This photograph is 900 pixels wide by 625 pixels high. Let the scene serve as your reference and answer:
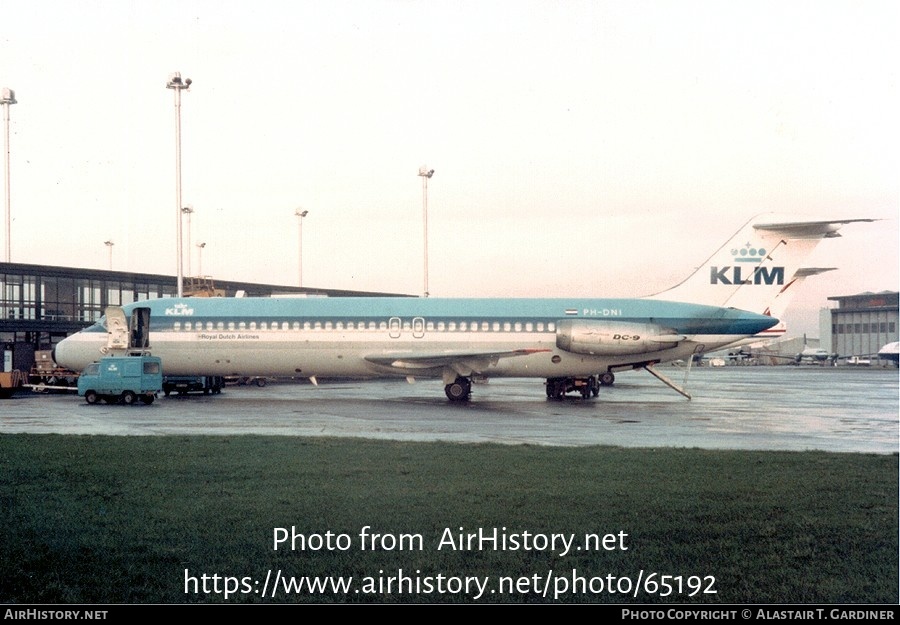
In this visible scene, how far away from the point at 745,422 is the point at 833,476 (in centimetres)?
1044

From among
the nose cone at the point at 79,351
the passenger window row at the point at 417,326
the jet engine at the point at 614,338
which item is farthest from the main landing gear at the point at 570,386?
the nose cone at the point at 79,351

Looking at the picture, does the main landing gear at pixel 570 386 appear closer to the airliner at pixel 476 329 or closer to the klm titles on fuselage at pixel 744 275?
the airliner at pixel 476 329

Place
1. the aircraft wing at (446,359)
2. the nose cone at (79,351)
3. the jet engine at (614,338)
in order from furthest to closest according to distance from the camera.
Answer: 1. the nose cone at (79,351)
2. the jet engine at (614,338)
3. the aircraft wing at (446,359)

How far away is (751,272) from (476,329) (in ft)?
33.9

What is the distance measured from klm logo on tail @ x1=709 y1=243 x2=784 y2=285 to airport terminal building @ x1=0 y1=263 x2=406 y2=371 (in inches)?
880

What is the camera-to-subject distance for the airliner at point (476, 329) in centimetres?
3275

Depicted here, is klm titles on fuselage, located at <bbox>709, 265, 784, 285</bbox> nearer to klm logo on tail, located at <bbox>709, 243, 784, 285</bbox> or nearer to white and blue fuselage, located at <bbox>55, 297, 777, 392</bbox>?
klm logo on tail, located at <bbox>709, 243, 784, 285</bbox>

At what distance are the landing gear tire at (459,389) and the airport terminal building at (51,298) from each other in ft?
49.5

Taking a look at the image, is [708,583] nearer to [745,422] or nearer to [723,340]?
[745,422]

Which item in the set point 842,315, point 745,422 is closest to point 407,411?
point 745,422

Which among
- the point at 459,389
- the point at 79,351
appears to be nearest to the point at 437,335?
the point at 459,389

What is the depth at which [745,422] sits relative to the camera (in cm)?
2345

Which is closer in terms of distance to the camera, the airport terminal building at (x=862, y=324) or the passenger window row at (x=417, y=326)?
the passenger window row at (x=417, y=326)

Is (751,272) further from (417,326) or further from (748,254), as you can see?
(417,326)
